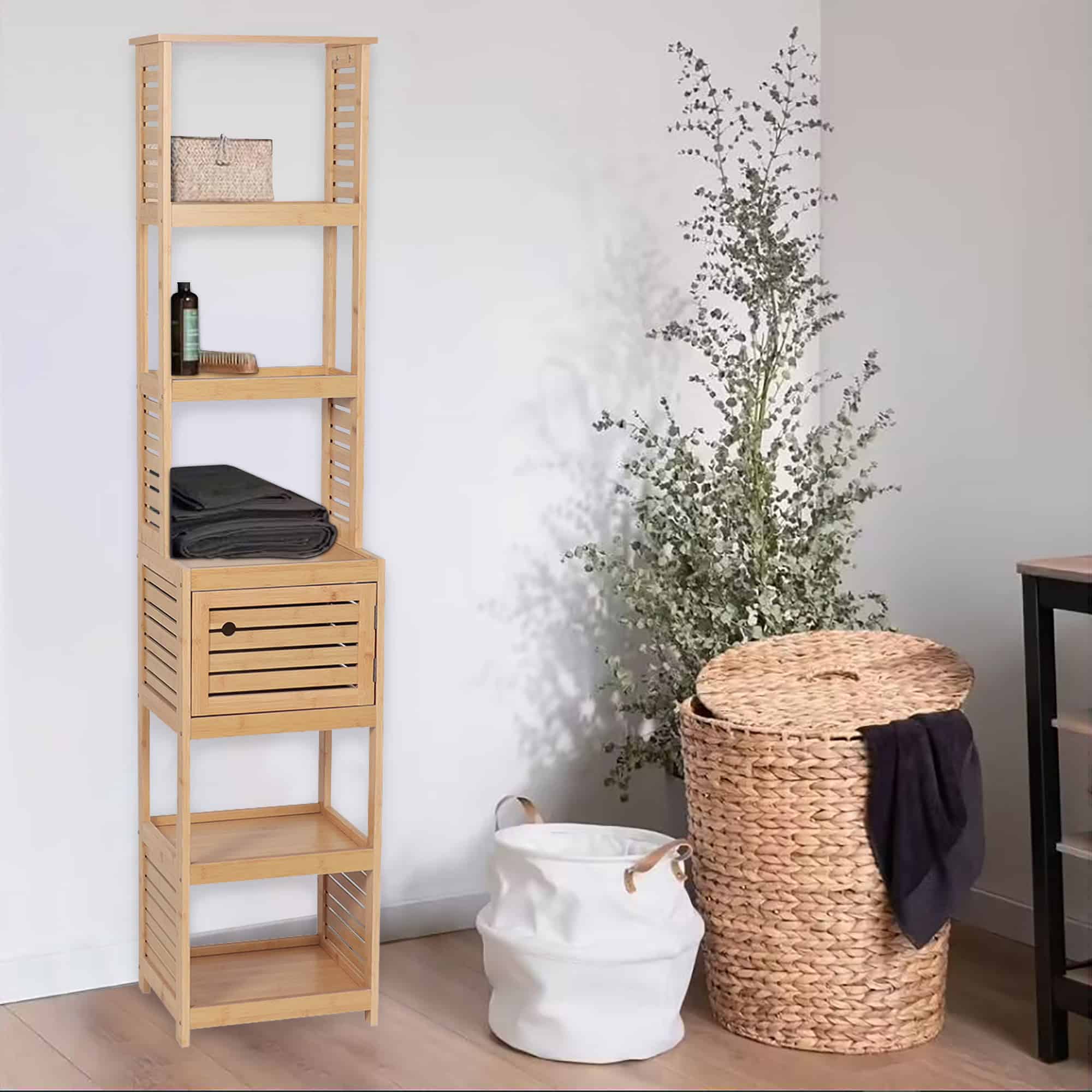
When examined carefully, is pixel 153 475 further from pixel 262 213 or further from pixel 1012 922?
pixel 1012 922

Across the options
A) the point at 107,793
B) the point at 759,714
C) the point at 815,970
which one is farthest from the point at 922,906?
the point at 107,793

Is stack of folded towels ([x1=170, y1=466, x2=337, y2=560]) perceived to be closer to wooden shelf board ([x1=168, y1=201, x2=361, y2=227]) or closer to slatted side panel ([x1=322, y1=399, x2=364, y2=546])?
slatted side panel ([x1=322, y1=399, x2=364, y2=546])

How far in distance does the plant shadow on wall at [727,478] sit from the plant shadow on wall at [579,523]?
0.12ft

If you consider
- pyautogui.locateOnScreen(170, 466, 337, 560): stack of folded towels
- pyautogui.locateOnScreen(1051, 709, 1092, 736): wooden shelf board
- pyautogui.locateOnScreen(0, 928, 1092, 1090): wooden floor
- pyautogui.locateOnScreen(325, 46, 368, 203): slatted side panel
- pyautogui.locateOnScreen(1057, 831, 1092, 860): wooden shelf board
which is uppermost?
pyautogui.locateOnScreen(325, 46, 368, 203): slatted side panel

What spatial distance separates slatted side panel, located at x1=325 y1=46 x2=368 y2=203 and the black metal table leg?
1.45 m

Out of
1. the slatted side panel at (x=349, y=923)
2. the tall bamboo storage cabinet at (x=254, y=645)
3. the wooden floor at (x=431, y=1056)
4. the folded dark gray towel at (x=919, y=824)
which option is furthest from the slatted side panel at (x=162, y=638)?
the folded dark gray towel at (x=919, y=824)

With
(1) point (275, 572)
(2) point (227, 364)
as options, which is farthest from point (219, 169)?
(1) point (275, 572)

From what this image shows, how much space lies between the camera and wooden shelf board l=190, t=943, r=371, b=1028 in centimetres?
301

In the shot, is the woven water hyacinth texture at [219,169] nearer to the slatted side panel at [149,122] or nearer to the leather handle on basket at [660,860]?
the slatted side panel at [149,122]

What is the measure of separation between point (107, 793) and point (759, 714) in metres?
1.28

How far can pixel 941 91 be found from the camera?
11.9ft

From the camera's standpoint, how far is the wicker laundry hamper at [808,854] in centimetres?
291

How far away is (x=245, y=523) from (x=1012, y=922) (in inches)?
71.7

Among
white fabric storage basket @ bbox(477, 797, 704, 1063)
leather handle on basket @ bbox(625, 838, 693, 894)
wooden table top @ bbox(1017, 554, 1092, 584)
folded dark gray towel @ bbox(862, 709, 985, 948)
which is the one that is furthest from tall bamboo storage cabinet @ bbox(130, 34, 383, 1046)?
wooden table top @ bbox(1017, 554, 1092, 584)
